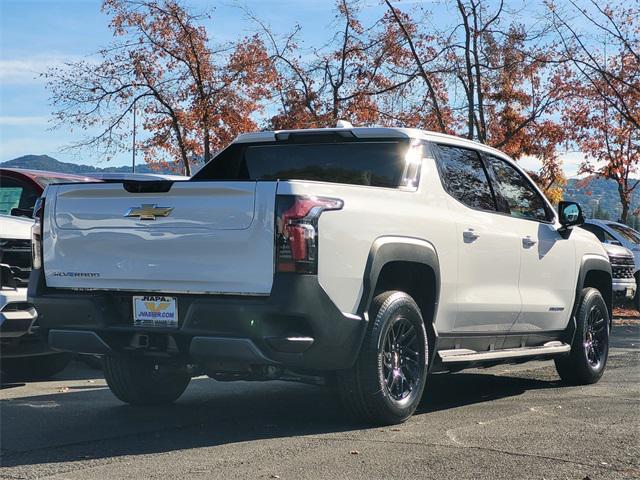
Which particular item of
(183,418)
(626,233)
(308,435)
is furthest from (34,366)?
(626,233)

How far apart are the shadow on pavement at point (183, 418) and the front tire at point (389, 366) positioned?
0.28 m

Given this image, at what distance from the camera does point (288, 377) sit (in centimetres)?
593

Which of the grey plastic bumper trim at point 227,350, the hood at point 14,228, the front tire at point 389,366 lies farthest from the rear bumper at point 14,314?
the front tire at point 389,366

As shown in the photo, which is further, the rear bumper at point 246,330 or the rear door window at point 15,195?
the rear door window at point 15,195

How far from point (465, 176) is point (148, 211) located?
268 centimetres

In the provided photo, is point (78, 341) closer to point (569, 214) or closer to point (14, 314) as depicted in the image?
point (14, 314)

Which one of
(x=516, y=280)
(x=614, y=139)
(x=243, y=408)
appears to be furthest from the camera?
(x=614, y=139)

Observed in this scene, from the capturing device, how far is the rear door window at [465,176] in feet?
23.2

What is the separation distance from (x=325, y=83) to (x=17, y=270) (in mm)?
11869

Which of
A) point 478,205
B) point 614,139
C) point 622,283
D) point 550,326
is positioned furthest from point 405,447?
point 614,139

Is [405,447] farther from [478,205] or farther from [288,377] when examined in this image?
[478,205]

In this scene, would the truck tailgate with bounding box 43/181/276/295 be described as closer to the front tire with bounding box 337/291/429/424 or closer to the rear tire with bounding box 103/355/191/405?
the front tire with bounding box 337/291/429/424

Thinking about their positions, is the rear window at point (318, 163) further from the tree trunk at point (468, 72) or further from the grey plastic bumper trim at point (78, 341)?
the tree trunk at point (468, 72)

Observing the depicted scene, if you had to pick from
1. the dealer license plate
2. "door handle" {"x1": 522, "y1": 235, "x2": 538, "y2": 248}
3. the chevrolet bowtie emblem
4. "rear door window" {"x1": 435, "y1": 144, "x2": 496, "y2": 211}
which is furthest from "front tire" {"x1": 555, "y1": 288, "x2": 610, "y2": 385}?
the chevrolet bowtie emblem
